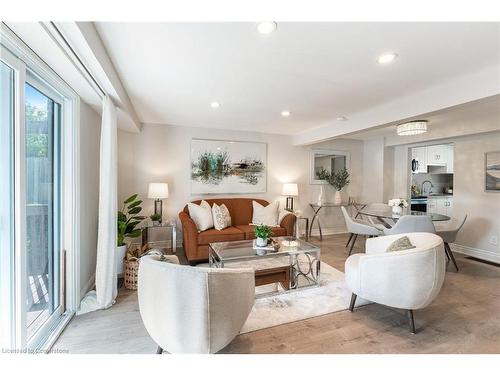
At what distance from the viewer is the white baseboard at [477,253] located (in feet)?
11.9

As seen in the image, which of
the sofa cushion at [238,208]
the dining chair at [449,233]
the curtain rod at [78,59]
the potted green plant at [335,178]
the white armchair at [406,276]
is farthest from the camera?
the potted green plant at [335,178]

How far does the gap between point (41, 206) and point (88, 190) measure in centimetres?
66

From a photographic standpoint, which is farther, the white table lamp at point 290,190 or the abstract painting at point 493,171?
the white table lamp at point 290,190

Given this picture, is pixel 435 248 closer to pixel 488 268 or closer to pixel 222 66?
pixel 222 66

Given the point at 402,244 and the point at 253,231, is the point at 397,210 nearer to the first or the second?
the point at 402,244

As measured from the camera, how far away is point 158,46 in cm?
169

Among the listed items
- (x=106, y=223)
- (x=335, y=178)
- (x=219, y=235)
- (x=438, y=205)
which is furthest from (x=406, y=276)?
(x=438, y=205)

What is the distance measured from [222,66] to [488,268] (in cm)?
449

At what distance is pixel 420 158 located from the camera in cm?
560

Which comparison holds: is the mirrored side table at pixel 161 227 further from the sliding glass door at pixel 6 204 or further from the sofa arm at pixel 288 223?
the sliding glass door at pixel 6 204

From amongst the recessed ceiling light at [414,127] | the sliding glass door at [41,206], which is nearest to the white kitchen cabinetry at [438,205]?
the recessed ceiling light at [414,127]

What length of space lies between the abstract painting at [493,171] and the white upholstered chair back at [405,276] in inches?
112

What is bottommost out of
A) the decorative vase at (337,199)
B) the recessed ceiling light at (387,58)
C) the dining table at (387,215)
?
the dining table at (387,215)
